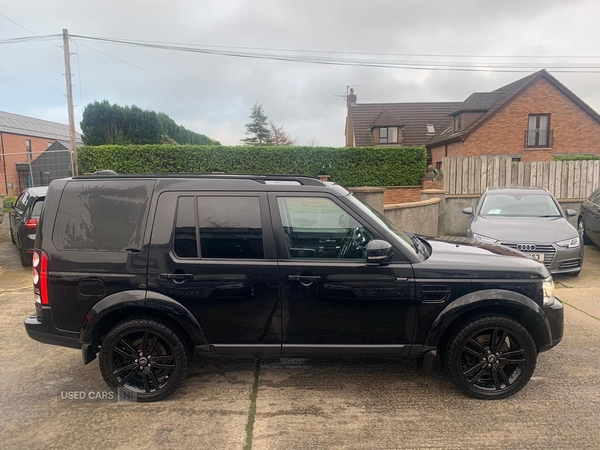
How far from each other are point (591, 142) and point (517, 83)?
5.83 metres

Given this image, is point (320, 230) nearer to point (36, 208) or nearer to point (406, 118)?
point (36, 208)

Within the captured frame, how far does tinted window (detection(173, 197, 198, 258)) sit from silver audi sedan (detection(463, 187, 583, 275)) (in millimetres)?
5066

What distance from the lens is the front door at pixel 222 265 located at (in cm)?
319

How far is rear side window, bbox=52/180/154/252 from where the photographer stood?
3.25m

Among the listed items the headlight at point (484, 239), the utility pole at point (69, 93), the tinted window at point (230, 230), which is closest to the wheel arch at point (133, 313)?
the tinted window at point (230, 230)

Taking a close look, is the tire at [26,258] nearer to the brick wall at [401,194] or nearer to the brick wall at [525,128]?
the brick wall at [401,194]

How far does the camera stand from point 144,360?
3.32 metres

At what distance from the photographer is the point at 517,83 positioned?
2664 cm

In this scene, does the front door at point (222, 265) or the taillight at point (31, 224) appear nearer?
the front door at point (222, 265)

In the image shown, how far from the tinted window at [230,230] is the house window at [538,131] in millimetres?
27188

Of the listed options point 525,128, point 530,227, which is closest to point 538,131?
point 525,128

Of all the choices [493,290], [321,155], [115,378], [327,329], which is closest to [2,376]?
[115,378]

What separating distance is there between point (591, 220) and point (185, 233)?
9199 millimetres

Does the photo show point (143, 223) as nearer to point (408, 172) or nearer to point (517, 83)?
point (408, 172)
